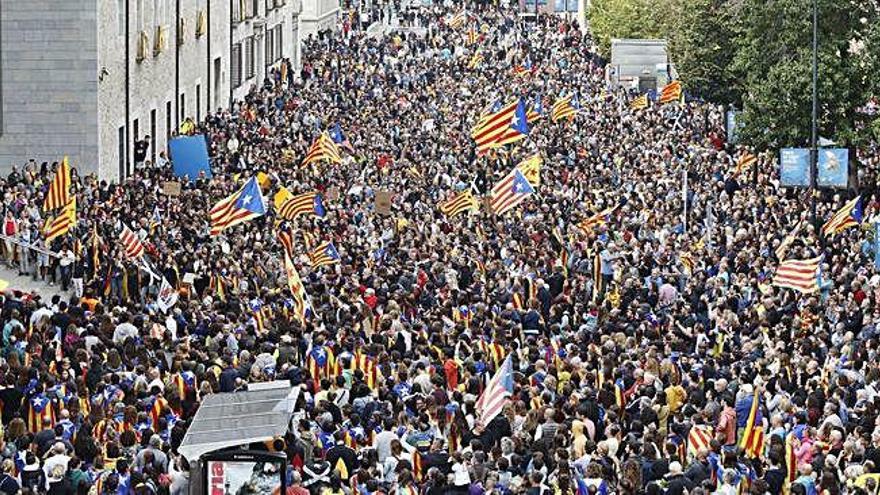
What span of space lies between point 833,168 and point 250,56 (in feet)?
109

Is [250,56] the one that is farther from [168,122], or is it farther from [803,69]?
[803,69]

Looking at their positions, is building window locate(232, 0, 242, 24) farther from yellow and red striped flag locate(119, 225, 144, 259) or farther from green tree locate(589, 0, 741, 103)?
yellow and red striped flag locate(119, 225, 144, 259)

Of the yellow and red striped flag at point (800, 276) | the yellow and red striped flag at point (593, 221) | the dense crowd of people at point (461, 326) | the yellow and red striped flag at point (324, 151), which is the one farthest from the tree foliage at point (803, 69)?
the yellow and red striped flag at point (800, 276)

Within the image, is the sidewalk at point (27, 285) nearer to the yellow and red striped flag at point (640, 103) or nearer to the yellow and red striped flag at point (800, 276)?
the yellow and red striped flag at point (800, 276)

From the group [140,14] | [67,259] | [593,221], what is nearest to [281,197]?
[593,221]

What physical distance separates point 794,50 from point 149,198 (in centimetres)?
1938


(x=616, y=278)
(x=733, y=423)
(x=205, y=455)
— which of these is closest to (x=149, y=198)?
(x=616, y=278)

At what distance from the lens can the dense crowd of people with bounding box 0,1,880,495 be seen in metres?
23.9

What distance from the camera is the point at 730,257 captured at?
40.9 meters

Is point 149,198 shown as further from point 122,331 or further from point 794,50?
point 794,50

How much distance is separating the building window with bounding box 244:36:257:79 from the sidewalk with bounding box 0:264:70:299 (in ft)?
127

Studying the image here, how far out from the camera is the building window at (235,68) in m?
75.9

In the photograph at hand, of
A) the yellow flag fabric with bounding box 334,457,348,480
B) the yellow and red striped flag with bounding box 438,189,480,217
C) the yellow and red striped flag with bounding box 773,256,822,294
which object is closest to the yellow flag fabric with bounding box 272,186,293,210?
the yellow and red striped flag with bounding box 438,189,480,217

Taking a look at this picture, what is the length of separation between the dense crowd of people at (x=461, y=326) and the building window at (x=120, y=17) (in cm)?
322
